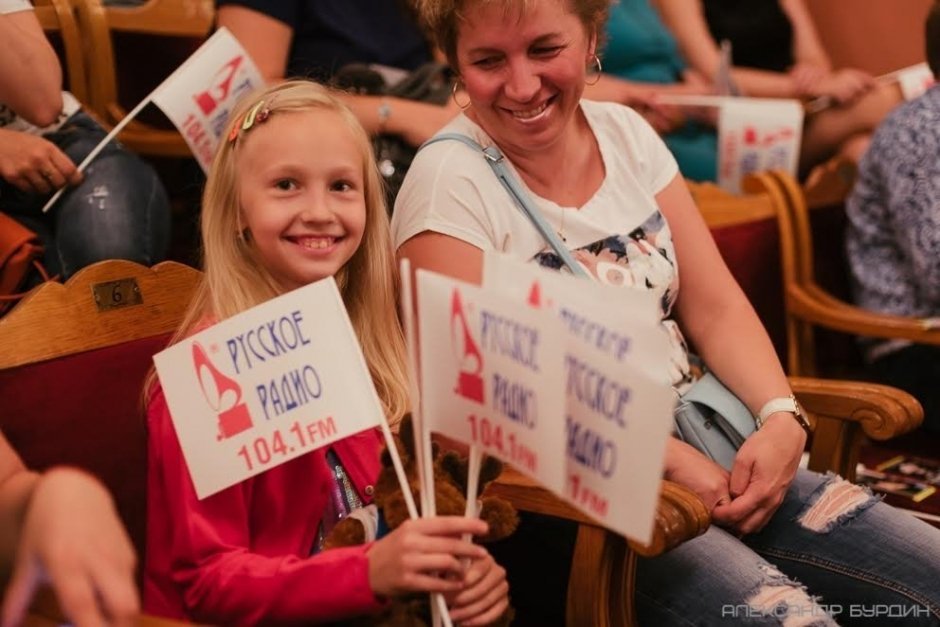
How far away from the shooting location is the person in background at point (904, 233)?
8.65 ft

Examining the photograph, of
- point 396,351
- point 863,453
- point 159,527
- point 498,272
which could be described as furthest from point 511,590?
point 863,453

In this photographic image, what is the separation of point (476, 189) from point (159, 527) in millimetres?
642

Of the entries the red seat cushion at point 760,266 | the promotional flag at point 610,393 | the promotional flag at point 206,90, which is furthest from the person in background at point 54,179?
the red seat cushion at point 760,266

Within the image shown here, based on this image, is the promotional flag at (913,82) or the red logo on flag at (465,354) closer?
the red logo on flag at (465,354)

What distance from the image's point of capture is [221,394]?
1395 millimetres

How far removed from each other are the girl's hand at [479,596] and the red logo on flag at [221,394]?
0.29 meters

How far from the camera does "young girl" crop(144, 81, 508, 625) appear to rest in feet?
4.40

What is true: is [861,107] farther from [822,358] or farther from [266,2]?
[266,2]

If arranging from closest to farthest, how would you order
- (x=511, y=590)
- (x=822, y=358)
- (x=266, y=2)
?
(x=511, y=590) → (x=266, y=2) → (x=822, y=358)

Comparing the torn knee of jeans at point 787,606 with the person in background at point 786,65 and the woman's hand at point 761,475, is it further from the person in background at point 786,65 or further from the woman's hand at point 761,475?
the person in background at point 786,65

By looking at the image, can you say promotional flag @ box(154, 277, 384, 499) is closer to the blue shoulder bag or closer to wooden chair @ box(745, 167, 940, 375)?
the blue shoulder bag

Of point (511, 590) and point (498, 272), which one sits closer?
point (498, 272)

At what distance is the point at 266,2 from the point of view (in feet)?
8.69

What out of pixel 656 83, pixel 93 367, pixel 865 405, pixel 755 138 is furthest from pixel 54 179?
pixel 656 83
